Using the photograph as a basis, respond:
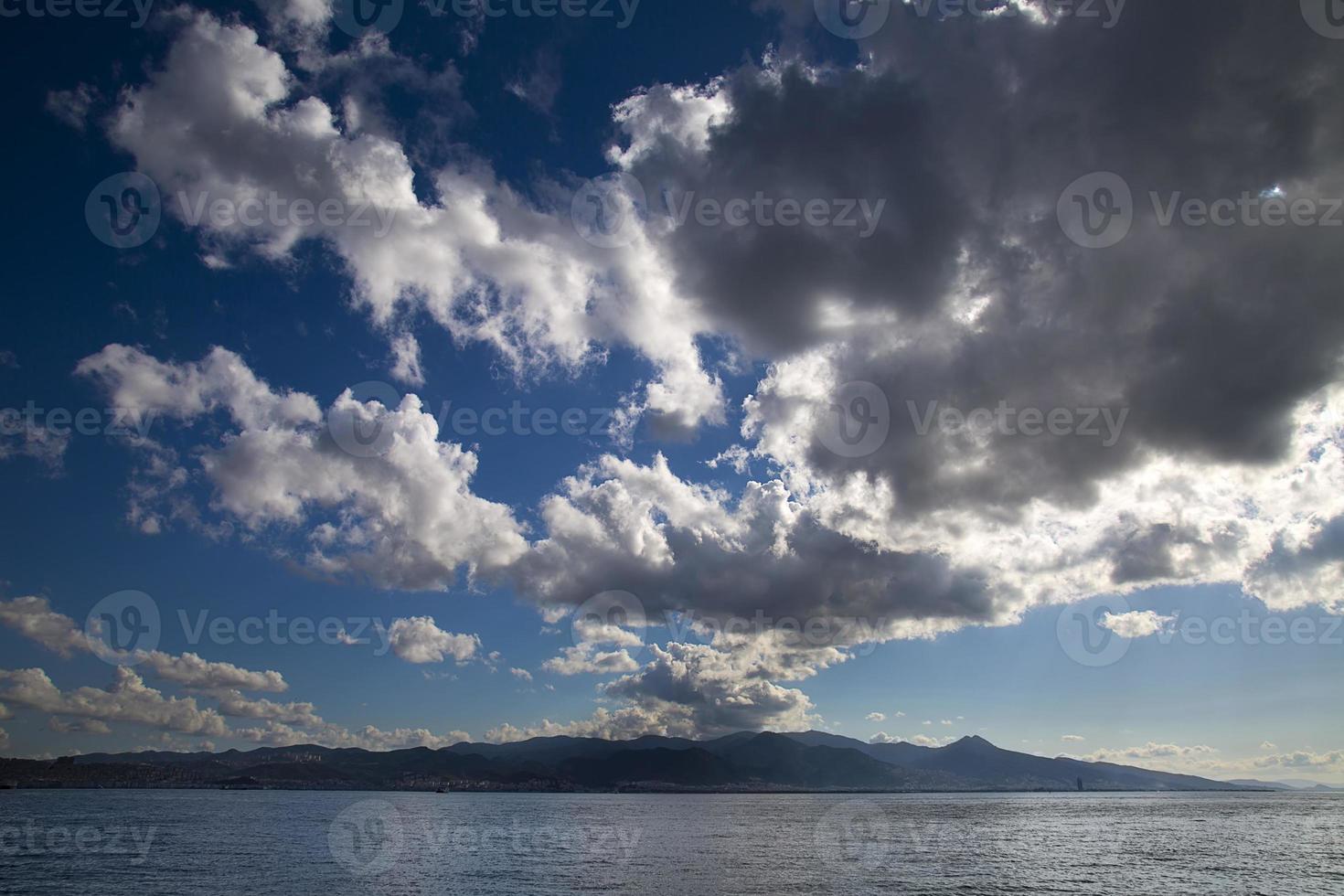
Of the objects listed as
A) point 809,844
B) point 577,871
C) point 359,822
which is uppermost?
point 577,871

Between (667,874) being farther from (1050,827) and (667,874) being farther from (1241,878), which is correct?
(1050,827)

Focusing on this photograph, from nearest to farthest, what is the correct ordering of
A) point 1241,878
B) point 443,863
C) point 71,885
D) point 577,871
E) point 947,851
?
point 71,885, point 1241,878, point 577,871, point 443,863, point 947,851

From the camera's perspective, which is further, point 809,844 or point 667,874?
point 809,844

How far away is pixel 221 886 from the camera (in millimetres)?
82188

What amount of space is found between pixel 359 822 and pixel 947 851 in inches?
6096

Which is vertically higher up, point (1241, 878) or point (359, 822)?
point (1241, 878)

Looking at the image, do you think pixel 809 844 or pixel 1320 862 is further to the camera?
pixel 809 844

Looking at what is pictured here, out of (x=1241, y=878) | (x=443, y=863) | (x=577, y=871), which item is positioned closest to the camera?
(x=1241, y=878)

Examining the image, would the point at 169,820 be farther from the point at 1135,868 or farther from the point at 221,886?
the point at 1135,868

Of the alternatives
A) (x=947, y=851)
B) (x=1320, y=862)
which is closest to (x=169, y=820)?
(x=947, y=851)

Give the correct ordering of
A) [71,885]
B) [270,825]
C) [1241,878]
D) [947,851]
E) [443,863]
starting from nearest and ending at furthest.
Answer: [71,885] < [1241,878] < [443,863] < [947,851] < [270,825]

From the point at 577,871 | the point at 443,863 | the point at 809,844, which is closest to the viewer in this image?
the point at 577,871

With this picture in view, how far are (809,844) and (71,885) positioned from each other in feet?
364

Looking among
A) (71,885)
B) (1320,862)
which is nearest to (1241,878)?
(1320,862)
